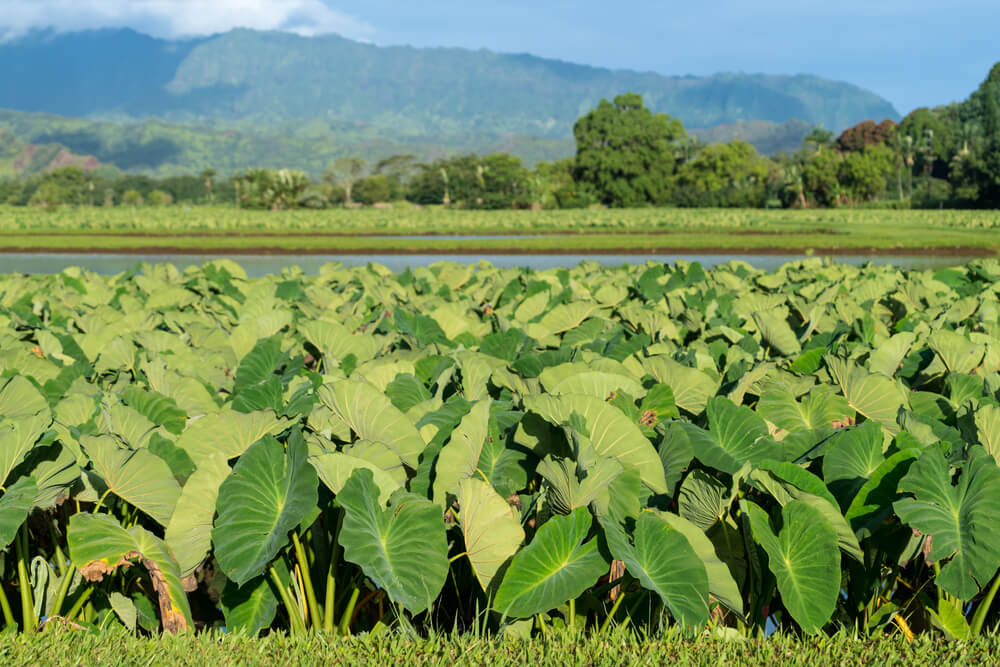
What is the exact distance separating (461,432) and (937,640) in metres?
1.31

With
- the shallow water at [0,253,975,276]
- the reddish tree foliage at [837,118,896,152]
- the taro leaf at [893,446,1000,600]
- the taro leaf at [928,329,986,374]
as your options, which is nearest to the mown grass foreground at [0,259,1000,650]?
the taro leaf at [893,446,1000,600]

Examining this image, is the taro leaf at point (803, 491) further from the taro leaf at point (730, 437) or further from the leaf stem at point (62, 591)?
the leaf stem at point (62, 591)

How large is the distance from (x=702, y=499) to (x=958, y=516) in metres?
0.56

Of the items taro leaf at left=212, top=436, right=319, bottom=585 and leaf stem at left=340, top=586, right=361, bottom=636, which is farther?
leaf stem at left=340, top=586, right=361, bottom=636

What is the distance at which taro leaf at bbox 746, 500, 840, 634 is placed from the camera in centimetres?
177

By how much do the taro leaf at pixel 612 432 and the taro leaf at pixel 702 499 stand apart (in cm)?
8

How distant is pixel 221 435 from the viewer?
210 centimetres

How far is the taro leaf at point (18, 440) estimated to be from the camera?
1.97m

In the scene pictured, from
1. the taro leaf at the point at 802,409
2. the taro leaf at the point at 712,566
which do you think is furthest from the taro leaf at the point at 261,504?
the taro leaf at the point at 802,409

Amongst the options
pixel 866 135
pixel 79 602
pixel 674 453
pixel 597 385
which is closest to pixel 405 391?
pixel 597 385

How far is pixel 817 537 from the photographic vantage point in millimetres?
1773

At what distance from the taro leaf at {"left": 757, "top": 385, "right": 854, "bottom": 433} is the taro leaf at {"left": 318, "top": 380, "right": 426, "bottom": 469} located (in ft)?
3.49

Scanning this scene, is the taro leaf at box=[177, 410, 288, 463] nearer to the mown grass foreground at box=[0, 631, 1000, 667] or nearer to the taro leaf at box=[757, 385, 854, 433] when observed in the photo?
the mown grass foreground at box=[0, 631, 1000, 667]

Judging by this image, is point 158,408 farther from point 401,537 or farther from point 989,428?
point 989,428
